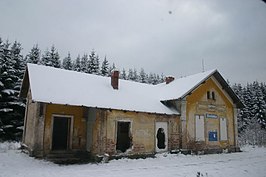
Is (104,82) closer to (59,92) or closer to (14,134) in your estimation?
(59,92)

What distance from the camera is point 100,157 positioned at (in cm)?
1409

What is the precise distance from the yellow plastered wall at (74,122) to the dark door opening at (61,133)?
46 cm

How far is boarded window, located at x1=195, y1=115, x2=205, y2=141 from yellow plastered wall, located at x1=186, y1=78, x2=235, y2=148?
0.38m

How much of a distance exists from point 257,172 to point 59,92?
1111 centimetres

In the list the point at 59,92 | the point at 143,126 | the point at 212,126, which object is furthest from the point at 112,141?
the point at 212,126

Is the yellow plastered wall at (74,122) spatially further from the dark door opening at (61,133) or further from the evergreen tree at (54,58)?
the evergreen tree at (54,58)

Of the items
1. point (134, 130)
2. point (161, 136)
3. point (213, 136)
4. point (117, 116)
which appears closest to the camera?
point (117, 116)

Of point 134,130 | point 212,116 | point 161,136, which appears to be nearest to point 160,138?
point 161,136

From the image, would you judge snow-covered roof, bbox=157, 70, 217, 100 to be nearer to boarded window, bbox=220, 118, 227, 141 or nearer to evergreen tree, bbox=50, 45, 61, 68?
boarded window, bbox=220, 118, 227, 141

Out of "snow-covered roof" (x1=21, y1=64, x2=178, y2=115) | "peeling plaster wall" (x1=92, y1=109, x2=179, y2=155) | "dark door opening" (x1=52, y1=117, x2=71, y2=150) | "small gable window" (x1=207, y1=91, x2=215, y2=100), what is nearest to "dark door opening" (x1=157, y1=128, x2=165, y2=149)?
"peeling plaster wall" (x1=92, y1=109, x2=179, y2=155)

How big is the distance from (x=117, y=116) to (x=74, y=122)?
3.20 m

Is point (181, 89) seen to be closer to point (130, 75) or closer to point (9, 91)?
point (9, 91)

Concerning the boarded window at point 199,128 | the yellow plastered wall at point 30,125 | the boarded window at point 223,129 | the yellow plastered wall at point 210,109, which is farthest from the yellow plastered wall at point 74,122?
the boarded window at point 223,129

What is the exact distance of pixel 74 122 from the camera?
54.1ft
